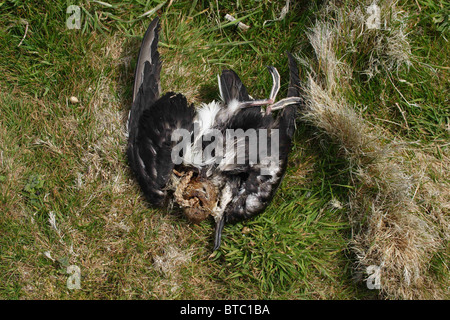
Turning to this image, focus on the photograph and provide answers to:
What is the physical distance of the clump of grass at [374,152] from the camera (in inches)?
109

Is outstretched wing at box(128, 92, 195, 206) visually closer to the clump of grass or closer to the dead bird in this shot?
the dead bird

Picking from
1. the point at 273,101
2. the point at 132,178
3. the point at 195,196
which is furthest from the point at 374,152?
the point at 132,178

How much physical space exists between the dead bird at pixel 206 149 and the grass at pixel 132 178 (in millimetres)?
239

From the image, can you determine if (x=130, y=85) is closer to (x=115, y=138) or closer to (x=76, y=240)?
(x=115, y=138)

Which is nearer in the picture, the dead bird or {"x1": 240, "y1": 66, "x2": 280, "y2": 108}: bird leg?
the dead bird

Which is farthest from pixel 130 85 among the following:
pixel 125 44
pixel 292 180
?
pixel 292 180

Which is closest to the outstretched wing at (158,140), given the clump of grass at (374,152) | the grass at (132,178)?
the grass at (132,178)

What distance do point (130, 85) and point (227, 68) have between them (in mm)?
794

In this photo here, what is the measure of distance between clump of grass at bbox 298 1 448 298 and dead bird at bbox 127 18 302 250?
38 centimetres

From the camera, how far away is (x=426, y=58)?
9.88ft

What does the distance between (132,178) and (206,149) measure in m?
0.66

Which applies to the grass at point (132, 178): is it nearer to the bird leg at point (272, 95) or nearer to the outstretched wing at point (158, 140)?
the bird leg at point (272, 95)

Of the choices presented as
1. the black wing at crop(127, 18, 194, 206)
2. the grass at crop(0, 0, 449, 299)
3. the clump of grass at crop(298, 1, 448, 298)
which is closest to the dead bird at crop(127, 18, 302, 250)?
the black wing at crop(127, 18, 194, 206)

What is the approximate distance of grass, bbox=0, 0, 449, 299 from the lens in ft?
9.51
